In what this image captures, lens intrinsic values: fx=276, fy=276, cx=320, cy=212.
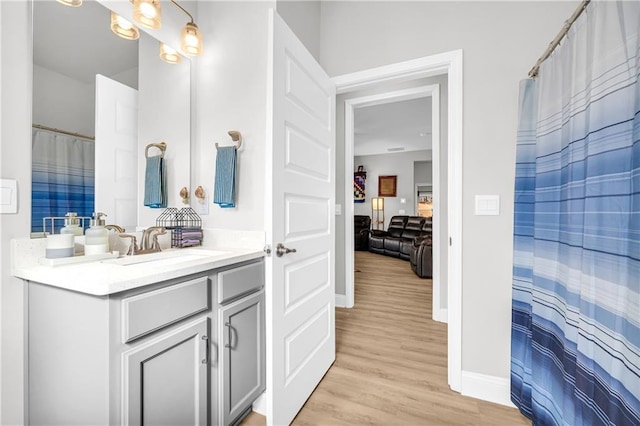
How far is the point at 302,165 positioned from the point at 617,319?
1.40 metres

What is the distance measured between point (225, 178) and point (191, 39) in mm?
879

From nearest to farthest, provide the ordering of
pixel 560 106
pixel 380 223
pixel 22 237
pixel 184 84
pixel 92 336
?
1. pixel 92 336
2. pixel 22 237
3. pixel 560 106
4. pixel 184 84
5. pixel 380 223

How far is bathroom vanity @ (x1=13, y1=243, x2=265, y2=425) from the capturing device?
0.86 meters

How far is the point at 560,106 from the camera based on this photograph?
1.29 metres

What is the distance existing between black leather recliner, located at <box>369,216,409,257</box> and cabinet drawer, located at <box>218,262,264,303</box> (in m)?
5.91

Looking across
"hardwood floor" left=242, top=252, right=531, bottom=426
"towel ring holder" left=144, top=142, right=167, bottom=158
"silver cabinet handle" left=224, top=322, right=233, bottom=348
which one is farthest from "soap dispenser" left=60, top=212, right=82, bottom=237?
"hardwood floor" left=242, top=252, right=531, bottom=426

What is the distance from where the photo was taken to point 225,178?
162cm

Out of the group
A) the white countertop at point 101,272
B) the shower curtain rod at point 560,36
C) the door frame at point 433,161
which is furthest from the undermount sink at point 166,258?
the door frame at point 433,161

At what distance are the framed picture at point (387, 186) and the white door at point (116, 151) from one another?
7.76 meters

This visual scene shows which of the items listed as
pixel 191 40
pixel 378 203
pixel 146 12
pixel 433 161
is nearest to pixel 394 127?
pixel 433 161

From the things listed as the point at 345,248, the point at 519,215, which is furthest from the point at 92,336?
the point at 345,248

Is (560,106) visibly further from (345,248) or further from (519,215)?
(345,248)

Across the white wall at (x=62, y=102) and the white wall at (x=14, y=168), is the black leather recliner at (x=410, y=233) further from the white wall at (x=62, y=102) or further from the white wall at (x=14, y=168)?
the white wall at (x=14, y=168)

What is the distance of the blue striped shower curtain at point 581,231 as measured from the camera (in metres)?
0.86
